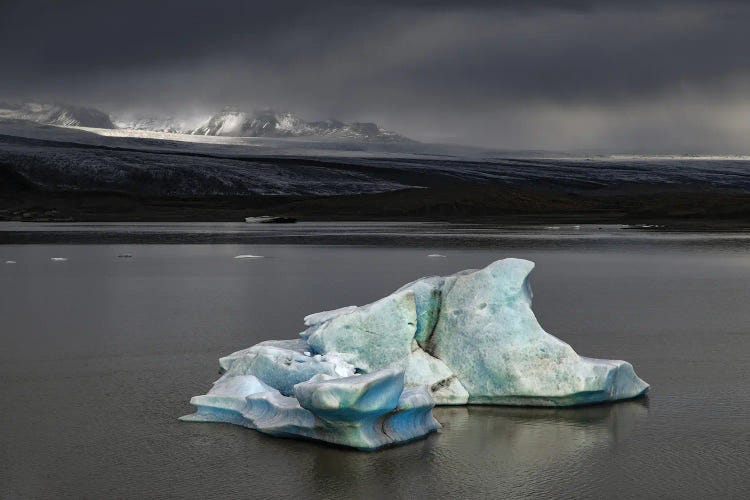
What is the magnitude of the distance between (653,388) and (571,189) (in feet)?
292

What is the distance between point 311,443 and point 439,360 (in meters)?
1.80

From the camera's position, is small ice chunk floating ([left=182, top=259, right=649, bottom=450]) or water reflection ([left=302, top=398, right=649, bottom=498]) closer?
water reflection ([left=302, top=398, right=649, bottom=498])

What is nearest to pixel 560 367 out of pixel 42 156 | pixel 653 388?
pixel 653 388

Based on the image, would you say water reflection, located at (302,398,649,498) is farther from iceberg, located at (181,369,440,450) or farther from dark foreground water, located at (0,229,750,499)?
iceberg, located at (181,369,440,450)

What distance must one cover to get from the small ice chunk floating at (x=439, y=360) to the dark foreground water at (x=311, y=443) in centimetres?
21

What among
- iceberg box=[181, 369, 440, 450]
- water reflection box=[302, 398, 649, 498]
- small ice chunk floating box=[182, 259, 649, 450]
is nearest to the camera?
water reflection box=[302, 398, 649, 498]

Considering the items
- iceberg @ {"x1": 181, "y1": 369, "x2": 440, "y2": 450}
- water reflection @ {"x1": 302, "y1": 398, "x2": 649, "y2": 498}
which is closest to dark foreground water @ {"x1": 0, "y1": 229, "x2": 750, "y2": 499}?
water reflection @ {"x1": 302, "y1": 398, "x2": 649, "y2": 498}

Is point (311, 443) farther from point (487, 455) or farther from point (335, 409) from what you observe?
point (487, 455)

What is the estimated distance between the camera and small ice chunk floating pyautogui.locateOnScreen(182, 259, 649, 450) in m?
8.07

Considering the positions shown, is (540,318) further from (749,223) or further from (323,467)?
(749,223)

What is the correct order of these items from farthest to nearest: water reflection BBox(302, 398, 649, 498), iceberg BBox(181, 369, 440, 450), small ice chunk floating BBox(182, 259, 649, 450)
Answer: small ice chunk floating BBox(182, 259, 649, 450), iceberg BBox(181, 369, 440, 450), water reflection BBox(302, 398, 649, 498)

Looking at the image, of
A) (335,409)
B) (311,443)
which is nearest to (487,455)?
(335,409)

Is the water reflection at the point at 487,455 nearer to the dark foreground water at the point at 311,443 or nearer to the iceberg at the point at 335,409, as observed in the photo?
the dark foreground water at the point at 311,443

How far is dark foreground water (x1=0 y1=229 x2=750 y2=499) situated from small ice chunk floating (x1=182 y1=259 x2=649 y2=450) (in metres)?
0.21
